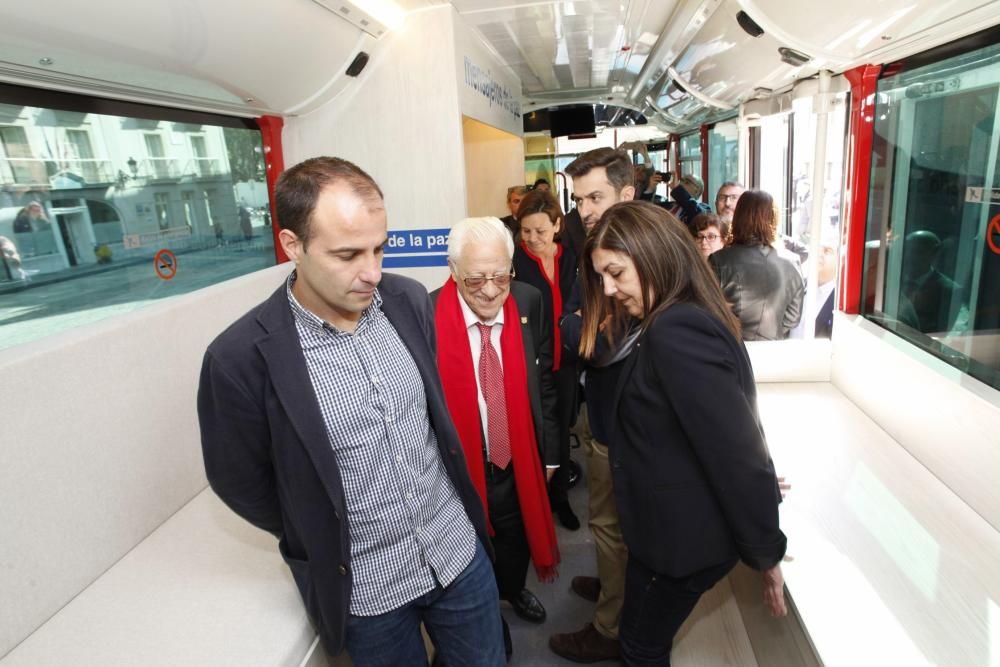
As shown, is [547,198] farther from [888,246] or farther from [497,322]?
[888,246]

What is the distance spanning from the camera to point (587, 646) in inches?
96.6

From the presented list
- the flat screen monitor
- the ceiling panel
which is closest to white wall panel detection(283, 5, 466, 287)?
the ceiling panel

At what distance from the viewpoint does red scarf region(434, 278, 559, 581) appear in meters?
2.26

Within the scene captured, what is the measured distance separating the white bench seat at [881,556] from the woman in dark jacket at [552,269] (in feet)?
3.56

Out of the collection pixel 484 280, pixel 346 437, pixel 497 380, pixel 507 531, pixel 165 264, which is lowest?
pixel 507 531

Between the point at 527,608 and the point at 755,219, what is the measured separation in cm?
255

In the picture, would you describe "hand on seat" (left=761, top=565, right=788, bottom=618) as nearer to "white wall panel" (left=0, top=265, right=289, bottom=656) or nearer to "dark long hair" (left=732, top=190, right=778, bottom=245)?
"white wall panel" (left=0, top=265, right=289, bottom=656)

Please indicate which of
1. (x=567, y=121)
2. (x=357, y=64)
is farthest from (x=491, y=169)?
(x=357, y=64)

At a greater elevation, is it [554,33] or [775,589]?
[554,33]

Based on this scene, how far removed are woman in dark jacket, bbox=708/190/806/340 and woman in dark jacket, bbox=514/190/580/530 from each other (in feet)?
3.38

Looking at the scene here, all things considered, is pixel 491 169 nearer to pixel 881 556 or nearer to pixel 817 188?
pixel 817 188

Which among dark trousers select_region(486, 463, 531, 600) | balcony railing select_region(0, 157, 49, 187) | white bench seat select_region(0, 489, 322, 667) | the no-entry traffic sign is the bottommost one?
dark trousers select_region(486, 463, 531, 600)

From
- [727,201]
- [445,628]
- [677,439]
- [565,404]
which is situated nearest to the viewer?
[677,439]

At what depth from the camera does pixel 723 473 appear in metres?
1.50
